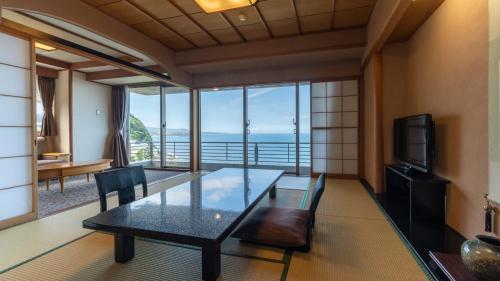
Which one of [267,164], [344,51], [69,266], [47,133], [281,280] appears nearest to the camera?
[281,280]

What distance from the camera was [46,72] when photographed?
549 cm

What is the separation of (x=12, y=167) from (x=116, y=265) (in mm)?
1874

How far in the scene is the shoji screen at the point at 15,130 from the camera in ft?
8.20

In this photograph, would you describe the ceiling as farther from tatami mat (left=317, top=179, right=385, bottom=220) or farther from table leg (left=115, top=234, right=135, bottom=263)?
table leg (left=115, top=234, right=135, bottom=263)

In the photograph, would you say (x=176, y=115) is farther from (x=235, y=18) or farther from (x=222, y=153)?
(x=235, y=18)

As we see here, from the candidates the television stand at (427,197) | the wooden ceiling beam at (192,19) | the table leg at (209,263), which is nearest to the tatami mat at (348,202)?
the television stand at (427,197)

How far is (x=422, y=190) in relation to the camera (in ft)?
8.22

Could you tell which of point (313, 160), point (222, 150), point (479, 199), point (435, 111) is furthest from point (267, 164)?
point (479, 199)

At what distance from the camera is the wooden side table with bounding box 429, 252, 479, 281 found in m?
1.16

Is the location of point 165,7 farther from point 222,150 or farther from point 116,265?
point 222,150

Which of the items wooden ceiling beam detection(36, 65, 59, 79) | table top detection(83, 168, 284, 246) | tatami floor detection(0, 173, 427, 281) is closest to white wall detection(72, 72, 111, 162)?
wooden ceiling beam detection(36, 65, 59, 79)

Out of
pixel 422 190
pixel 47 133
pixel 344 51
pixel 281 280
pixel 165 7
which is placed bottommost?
pixel 281 280

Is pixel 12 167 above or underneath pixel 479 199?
above

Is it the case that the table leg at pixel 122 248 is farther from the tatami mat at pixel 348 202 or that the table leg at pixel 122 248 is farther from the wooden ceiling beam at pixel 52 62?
the wooden ceiling beam at pixel 52 62
